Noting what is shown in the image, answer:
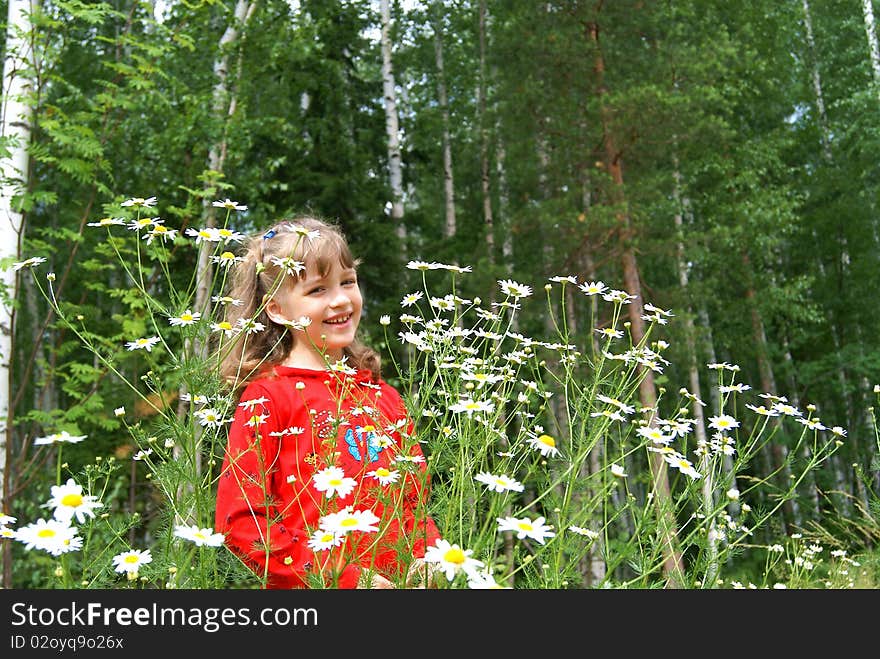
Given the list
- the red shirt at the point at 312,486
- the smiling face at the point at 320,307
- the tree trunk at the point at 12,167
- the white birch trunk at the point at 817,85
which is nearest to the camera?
the red shirt at the point at 312,486

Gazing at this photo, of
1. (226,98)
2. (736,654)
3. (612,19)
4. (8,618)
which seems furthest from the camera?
(612,19)

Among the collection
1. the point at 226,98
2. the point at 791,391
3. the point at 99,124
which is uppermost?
the point at 226,98

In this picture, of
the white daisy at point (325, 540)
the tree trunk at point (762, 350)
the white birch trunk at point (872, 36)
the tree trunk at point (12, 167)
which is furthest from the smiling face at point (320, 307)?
the white birch trunk at point (872, 36)

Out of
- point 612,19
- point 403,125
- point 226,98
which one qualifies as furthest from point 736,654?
point 403,125

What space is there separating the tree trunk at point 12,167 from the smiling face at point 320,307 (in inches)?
100

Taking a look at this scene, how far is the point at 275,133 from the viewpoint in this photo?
27.2 ft

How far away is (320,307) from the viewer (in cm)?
234

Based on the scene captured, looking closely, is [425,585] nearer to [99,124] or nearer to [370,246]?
[99,124]

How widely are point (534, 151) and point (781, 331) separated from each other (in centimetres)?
753

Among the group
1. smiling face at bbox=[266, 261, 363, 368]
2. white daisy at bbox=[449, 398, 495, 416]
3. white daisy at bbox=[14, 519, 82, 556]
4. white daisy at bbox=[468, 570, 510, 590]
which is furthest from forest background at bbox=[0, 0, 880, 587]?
white daisy at bbox=[14, 519, 82, 556]

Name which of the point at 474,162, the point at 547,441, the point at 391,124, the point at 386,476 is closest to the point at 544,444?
the point at 547,441

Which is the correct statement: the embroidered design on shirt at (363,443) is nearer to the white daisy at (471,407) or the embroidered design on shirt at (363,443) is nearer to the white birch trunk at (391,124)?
the white daisy at (471,407)

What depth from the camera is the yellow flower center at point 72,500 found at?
1134 mm

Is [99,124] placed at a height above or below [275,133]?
below
